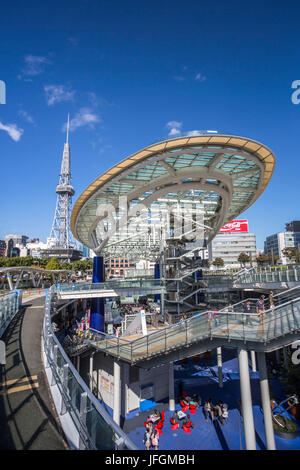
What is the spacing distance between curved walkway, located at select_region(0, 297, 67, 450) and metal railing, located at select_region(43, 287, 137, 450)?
11.0 inches

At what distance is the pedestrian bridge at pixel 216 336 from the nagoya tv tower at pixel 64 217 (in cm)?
9567

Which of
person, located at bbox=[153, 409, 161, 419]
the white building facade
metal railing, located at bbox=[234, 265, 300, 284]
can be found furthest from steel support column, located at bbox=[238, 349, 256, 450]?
the white building facade

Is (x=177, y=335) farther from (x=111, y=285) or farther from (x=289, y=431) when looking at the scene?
(x=111, y=285)

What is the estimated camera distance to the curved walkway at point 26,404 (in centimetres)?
354

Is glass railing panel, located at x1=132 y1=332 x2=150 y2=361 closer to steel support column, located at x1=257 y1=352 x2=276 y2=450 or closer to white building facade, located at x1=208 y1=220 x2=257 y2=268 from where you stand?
steel support column, located at x1=257 y1=352 x2=276 y2=450

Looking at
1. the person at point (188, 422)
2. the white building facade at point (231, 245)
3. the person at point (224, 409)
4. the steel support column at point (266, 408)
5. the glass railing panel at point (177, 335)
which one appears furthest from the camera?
the white building facade at point (231, 245)

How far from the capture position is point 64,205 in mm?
113312

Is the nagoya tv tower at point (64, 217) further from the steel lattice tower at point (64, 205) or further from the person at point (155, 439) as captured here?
the person at point (155, 439)

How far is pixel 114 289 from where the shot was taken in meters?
20.7

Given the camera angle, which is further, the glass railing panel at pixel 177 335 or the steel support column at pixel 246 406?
the glass railing panel at pixel 177 335

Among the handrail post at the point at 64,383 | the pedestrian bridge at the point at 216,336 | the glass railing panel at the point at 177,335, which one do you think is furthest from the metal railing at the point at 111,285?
the handrail post at the point at 64,383

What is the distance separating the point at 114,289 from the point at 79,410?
1720 cm
